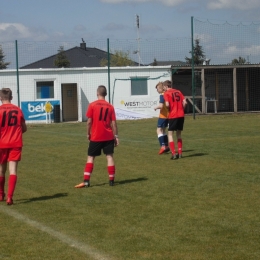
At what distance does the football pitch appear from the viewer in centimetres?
583

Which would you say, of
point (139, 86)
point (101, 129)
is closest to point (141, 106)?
point (139, 86)

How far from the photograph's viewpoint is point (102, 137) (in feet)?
32.4

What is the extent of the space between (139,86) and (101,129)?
2615 cm

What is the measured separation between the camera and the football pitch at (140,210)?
583 cm

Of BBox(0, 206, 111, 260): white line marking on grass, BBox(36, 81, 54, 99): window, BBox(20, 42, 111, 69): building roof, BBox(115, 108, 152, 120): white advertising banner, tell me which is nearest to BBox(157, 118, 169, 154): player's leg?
BBox(0, 206, 111, 260): white line marking on grass

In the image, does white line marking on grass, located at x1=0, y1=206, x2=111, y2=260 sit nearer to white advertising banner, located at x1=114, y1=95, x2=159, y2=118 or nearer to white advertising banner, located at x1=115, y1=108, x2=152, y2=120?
white advertising banner, located at x1=115, y1=108, x2=152, y2=120

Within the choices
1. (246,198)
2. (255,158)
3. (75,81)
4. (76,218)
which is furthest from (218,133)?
(75,81)

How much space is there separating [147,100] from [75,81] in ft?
14.5

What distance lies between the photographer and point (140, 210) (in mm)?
7664

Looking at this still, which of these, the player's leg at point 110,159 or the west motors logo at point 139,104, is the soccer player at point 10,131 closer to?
the player's leg at point 110,159

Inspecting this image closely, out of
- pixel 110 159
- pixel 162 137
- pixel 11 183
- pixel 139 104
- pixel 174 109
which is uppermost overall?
pixel 139 104

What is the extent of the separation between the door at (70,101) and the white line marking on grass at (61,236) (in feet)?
94.6

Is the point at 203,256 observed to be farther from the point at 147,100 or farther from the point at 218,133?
the point at 147,100

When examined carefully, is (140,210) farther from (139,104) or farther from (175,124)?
(139,104)
